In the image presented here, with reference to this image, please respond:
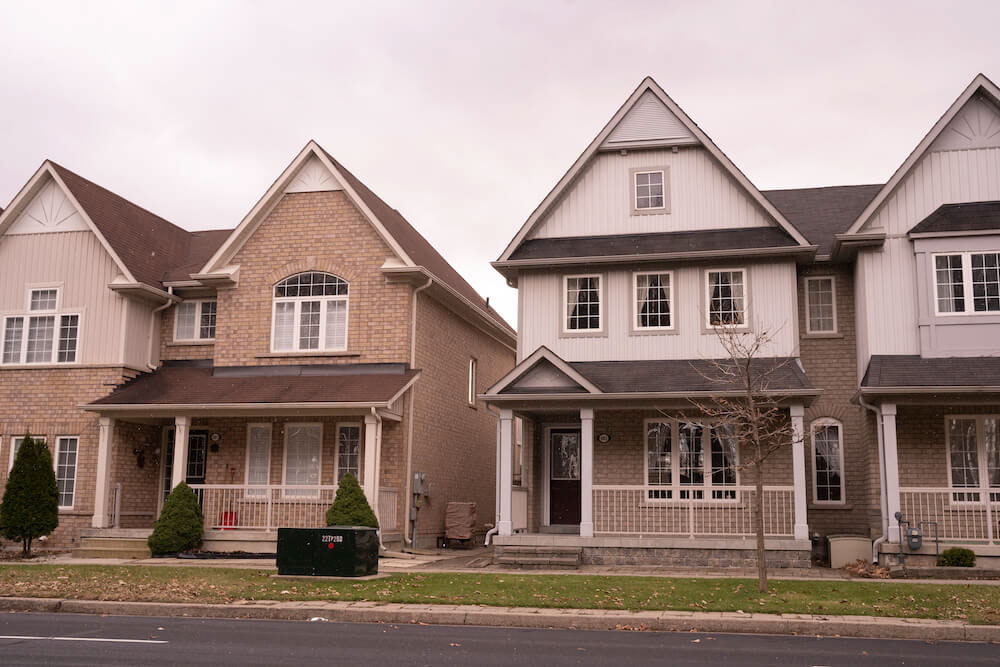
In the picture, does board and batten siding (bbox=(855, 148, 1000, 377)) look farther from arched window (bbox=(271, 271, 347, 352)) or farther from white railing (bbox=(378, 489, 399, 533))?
arched window (bbox=(271, 271, 347, 352))

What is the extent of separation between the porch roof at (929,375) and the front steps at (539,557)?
248 inches

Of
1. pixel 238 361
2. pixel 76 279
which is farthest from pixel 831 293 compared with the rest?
pixel 76 279

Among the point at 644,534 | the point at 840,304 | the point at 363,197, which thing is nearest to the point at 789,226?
the point at 840,304

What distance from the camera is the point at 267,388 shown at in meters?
22.0

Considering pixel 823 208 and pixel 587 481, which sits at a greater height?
pixel 823 208

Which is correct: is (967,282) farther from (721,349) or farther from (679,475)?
(679,475)

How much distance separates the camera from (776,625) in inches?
467

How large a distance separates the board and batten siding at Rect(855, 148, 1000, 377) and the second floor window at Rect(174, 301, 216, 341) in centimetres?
1561

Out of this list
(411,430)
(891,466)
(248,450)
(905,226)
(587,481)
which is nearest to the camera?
(891,466)

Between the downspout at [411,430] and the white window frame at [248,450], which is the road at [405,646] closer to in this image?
the downspout at [411,430]

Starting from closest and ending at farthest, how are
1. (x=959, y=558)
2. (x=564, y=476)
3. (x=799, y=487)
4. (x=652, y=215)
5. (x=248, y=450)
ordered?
(x=959, y=558) < (x=799, y=487) < (x=652, y=215) < (x=564, y=476) < (x=248, y=450)

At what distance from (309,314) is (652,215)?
8373 millimetres

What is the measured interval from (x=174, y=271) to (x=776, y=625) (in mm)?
18751

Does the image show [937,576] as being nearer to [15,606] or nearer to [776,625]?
[776,625]
